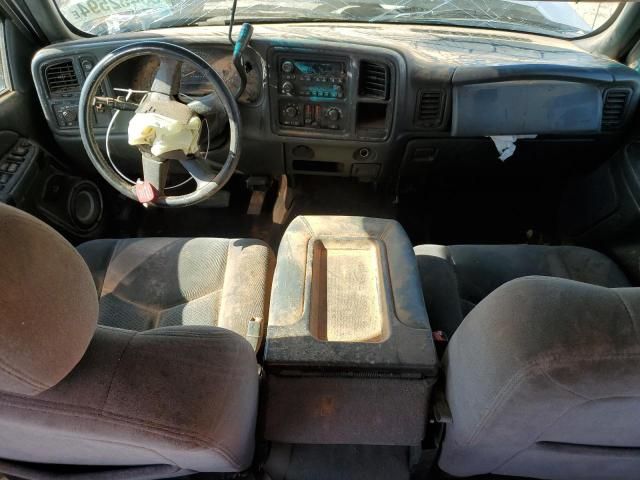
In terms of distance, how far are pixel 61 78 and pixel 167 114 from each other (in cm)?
62

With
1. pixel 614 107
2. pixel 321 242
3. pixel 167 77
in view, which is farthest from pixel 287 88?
pixel 614 107

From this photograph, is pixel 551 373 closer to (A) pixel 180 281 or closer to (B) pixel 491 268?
(B) pixel 491 268

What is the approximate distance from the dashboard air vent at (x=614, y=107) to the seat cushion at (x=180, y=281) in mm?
1420

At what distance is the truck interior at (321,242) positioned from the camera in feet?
2.51

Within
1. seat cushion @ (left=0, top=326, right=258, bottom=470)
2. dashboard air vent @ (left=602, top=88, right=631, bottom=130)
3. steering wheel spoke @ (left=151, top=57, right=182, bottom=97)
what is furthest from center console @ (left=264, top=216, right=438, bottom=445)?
dashboard air vent @ (left=602, top=88, right=631, bottom=130)

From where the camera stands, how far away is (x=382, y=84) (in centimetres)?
184

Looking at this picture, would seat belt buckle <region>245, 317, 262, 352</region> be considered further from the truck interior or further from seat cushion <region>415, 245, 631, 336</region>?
seat cushion <region>415, 245, 631, 336</region>

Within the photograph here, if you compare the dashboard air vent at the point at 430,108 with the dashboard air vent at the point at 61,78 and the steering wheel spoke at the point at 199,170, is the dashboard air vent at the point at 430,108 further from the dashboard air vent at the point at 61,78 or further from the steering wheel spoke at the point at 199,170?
the dashboard air vent at the point at 61,78

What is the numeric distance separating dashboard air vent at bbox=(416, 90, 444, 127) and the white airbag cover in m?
0.84

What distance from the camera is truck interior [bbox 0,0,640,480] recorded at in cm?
77

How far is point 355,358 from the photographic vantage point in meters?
1.14

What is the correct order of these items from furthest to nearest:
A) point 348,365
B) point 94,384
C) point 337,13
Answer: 1. point 337,13
2. point 348,365
3. point 94,384

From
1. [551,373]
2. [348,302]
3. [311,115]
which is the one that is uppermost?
[551,373]

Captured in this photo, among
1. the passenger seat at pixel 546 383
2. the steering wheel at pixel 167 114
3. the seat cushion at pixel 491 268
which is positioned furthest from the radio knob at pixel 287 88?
the passenger seat at pixel 546 383
